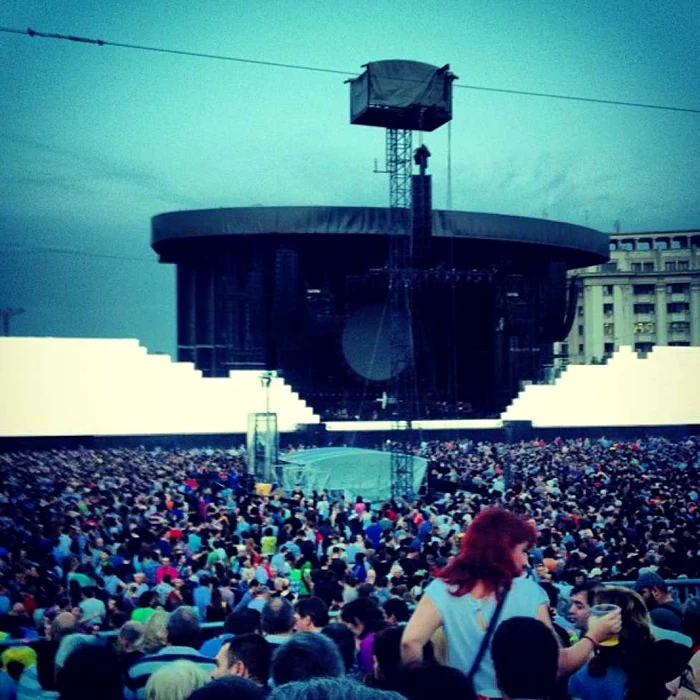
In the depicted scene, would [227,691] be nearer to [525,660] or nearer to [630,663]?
[525,660]

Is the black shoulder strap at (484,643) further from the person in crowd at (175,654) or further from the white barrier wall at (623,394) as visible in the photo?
the white barrier wall at (623,394)

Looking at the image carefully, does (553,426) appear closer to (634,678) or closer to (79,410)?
(79,410)

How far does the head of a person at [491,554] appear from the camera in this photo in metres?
3.17

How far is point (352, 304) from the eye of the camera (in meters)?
29.1

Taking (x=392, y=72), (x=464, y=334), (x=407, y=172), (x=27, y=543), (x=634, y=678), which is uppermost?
(x=392, y=72)

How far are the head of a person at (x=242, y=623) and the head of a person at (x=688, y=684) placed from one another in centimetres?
234

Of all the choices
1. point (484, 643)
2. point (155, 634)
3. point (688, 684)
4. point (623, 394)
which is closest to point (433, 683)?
point (484, 643)

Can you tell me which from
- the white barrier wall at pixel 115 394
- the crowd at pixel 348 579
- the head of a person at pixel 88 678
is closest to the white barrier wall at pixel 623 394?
the crowd at pixel 348 579

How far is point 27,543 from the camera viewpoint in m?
10.3

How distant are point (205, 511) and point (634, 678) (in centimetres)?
992

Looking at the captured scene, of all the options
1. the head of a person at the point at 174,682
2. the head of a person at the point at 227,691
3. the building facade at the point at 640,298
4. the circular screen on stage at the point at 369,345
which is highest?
the building facade at the point at 640,298

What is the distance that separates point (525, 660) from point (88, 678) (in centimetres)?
115

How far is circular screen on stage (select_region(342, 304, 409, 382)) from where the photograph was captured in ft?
93.7

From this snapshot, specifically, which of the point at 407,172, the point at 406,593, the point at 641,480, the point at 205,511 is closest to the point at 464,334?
the point at 407,172
